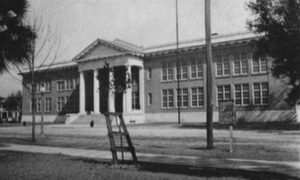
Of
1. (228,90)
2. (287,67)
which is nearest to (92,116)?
(228,90)

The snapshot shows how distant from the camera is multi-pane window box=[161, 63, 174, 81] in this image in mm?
50812

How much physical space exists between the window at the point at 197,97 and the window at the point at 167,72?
160 inches

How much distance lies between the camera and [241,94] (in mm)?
44562

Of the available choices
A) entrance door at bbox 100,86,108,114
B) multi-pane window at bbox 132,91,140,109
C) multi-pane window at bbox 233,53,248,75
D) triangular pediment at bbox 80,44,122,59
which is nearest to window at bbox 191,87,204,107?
multi-pane window at bbox 233,53,248,75

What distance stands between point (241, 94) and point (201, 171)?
36.9m

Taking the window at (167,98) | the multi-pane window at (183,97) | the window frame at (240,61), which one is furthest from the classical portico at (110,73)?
the window frame at (240,61)

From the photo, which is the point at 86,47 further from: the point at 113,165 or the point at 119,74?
the point at 113,165

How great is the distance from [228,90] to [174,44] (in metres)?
10.2

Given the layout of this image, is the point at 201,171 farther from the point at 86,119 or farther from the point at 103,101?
the point at 103,101

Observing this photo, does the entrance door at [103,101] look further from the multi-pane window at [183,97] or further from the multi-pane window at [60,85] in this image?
the multi-pane window at [183,97]

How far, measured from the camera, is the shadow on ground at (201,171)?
8.16 metres

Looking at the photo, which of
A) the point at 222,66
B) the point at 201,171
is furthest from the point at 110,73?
the point at 201,171

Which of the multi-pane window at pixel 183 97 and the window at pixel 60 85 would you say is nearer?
the multi-pane window at pixel 183 97

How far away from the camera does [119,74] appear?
43438mm
